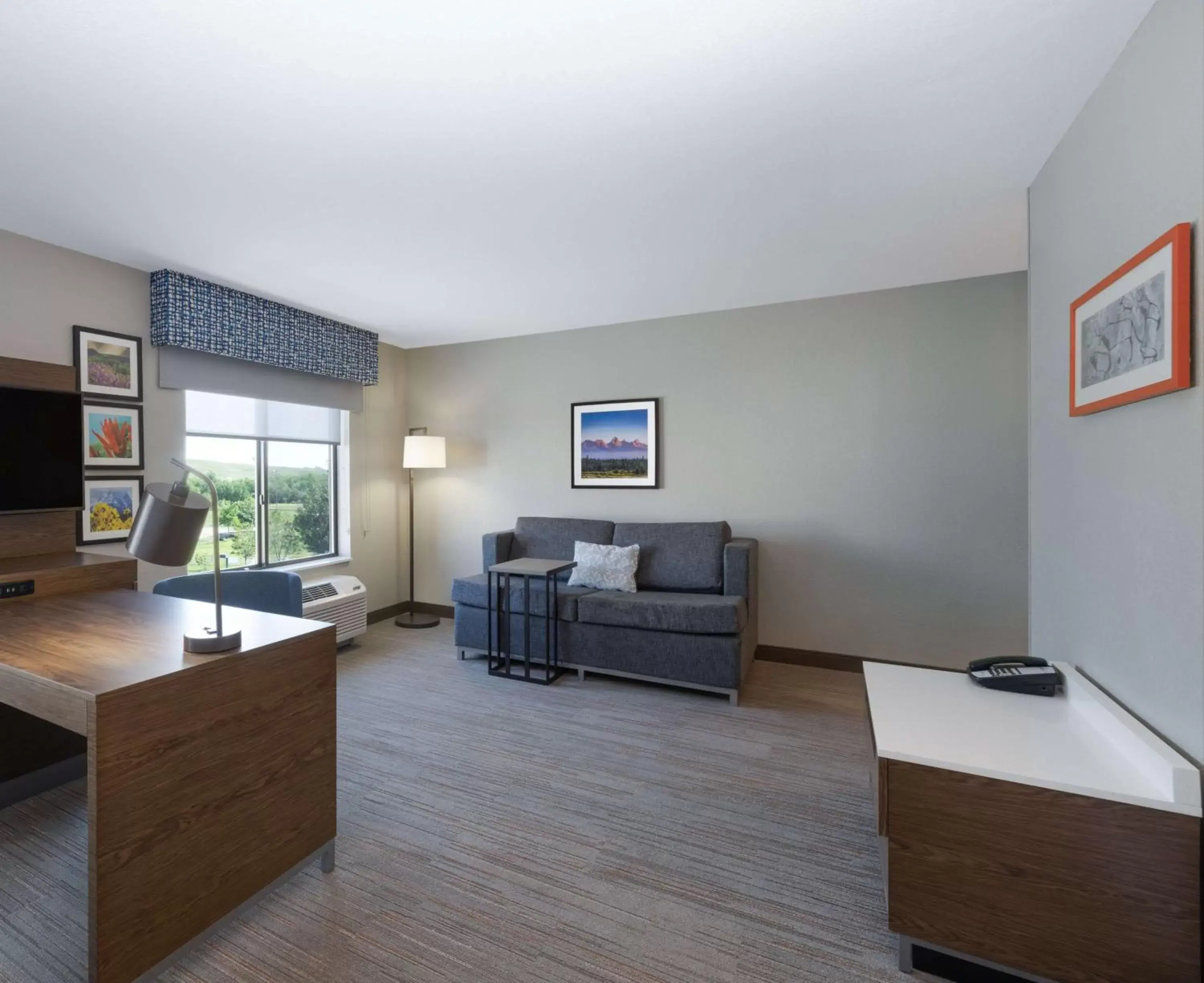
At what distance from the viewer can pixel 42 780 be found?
7.65 ft

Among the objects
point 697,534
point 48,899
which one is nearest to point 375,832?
point 48,899

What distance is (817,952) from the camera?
1586 mm

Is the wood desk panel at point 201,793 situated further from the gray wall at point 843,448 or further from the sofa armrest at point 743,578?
the gray wall at point 843,448

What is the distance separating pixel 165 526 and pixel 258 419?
300 centimetres

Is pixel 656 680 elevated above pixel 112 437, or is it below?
below

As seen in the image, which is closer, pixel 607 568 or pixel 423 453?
pixel 607 568

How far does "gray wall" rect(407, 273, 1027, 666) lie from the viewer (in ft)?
11.4

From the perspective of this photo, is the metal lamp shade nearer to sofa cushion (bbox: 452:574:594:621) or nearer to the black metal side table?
the black metal side table

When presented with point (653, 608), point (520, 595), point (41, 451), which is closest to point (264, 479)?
point (41, 451)

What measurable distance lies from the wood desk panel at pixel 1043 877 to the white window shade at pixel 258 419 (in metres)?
4.16

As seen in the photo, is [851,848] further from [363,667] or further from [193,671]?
[363,667]

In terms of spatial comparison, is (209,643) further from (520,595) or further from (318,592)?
(318,592)

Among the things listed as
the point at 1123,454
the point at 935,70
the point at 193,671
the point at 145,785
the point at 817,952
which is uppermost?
the point at 935,70

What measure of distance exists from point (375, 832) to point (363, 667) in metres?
1.92
